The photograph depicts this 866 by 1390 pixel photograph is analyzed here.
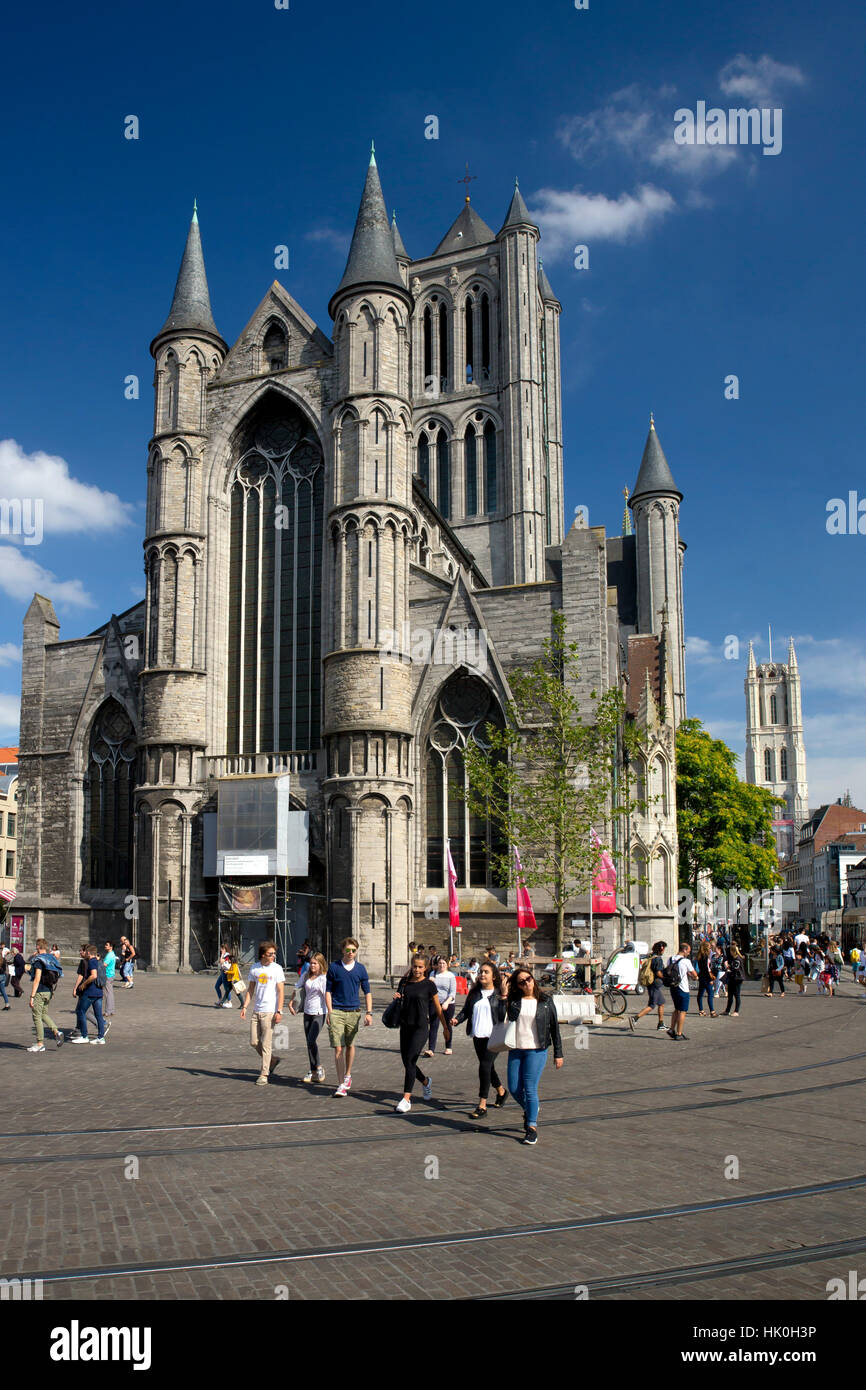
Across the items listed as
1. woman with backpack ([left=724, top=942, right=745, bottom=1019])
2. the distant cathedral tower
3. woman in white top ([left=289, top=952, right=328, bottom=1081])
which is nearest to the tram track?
woman in white top ([left=289, top=952, right=328, bottom=1081])

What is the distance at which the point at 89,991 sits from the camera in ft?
46.8

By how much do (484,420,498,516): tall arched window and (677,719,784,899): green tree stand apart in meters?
14.4

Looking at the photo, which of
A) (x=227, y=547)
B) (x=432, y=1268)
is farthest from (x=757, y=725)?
(x=432, y=1268)

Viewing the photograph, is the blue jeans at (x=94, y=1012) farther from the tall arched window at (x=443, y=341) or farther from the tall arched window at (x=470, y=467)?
the tall arched window at (x=443, y=341)

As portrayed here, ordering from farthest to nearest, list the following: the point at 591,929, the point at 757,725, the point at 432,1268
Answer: the point at 757,725 → the point at 591,929 → the point at 432,1268

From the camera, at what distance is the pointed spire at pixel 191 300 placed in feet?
112

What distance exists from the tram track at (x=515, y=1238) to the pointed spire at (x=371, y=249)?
1170 inches

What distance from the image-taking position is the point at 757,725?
150125 mm

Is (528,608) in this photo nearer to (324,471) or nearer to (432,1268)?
(324,471)

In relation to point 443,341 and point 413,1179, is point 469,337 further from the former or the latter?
point 413,1179

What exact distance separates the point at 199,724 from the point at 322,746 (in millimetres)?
4083

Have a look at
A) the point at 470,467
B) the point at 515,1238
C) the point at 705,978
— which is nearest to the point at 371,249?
the point at 470,467

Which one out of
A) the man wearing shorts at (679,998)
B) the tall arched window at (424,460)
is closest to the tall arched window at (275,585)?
the man wearing shorts at (679,998)

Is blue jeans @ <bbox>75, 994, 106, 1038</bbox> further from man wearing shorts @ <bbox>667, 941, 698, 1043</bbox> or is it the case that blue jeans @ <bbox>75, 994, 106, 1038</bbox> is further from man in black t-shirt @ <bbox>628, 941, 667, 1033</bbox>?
man in black t-shirt @ <bbox>628, 941, 667, 1033</bbox>
